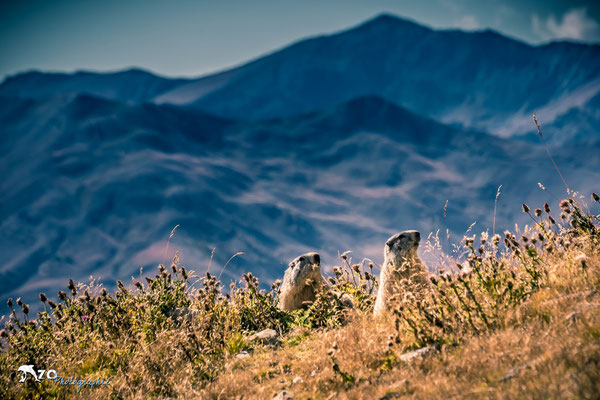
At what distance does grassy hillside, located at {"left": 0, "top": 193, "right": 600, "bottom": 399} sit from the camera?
3639mm

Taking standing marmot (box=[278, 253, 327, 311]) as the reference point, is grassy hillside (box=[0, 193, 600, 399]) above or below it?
below

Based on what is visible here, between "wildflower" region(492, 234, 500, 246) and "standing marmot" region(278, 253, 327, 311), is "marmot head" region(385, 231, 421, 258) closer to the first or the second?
"wildflower" region(492, 234, 500, 246)

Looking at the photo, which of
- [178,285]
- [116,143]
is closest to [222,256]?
[116,143]

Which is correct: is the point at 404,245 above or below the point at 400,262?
above

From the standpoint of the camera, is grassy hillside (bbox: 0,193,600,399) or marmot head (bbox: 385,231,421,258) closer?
grassy hillside (bbox: 0,193,600,399)

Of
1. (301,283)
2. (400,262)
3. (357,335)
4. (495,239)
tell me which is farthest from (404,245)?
(301,283)

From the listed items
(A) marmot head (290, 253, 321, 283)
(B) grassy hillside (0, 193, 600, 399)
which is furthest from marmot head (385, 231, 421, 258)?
(A) marmot head (290, 253, 321, 283)

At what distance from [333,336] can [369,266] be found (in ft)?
7.07

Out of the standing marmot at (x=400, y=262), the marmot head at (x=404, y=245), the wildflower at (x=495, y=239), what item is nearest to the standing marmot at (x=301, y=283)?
the standing marmot at (x=400, y=262)

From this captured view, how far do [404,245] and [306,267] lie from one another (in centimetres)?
193

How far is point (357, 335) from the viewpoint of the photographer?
17.0ft

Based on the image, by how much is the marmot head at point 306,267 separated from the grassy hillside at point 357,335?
1.31 feet

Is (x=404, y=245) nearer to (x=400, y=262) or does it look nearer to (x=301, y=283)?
(x=400, y=262)

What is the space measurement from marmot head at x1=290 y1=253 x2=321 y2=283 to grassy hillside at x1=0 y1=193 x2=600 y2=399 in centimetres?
40
